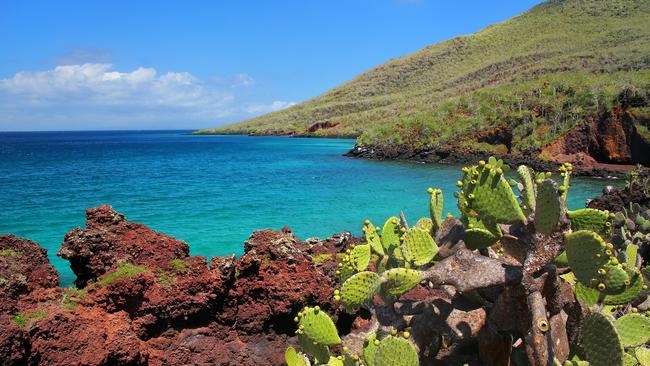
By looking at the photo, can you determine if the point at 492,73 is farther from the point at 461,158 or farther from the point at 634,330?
the point at 634,330

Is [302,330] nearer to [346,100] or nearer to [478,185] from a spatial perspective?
[478,185]

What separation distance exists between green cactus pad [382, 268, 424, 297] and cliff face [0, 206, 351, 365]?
7.39 ft

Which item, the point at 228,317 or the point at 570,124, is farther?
the point at 570,124

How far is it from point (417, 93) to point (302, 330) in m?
107

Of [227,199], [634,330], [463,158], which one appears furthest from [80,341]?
[463,158]

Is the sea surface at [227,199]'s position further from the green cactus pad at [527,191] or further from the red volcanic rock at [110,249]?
the green cactus pad at [527,191]

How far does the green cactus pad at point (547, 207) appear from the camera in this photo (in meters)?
2.91

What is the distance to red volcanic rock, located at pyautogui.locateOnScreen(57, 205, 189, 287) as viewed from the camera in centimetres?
577

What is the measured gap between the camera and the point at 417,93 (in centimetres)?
10750

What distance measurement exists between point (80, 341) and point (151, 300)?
892mm

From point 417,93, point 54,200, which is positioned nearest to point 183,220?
point 54,200

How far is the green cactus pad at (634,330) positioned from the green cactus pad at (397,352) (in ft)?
5.04

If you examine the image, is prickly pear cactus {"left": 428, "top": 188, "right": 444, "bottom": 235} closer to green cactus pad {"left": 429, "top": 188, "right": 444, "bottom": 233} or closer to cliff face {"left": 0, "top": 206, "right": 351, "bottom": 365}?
green cactus pad {"left": 429, "top": 188, "right": 444, "bottom": 233}

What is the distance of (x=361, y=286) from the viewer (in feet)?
11.1
